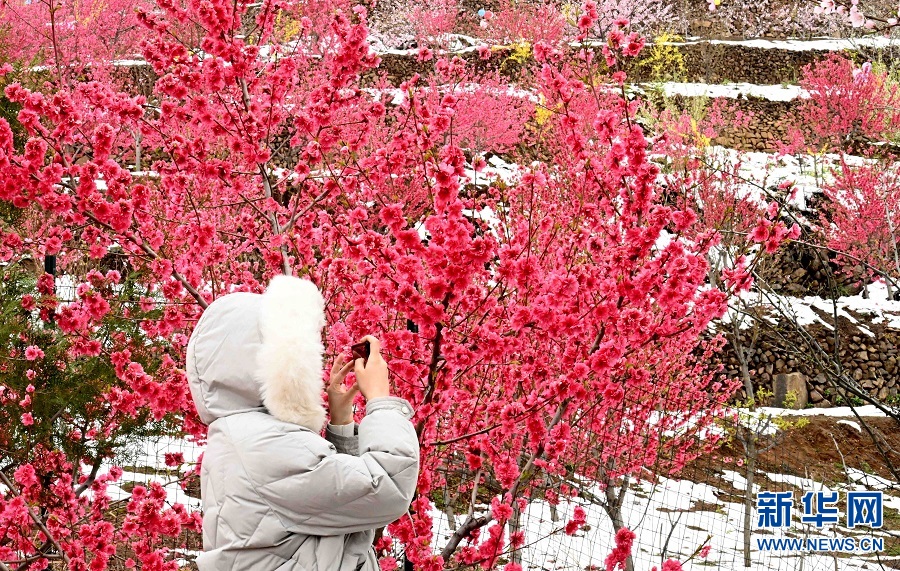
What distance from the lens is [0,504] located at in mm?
2908

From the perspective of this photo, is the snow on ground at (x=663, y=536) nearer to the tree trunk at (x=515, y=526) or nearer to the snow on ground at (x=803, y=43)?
the tree trunk at (x=515, y=526)

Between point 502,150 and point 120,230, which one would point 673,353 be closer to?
point 120,230

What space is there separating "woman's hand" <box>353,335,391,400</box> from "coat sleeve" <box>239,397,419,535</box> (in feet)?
0.40

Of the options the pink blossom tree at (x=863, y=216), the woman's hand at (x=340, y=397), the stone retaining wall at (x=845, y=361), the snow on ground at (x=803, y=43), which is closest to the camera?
the woman's hand at (x=340, y=397)

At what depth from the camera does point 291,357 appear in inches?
55.4

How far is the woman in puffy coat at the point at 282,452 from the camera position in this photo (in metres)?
1.35

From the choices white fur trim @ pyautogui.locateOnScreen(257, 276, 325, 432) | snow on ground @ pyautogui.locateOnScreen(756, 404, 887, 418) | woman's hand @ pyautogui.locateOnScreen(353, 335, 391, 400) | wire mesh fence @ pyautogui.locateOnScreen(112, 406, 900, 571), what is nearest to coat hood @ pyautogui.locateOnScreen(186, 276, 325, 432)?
white fur trim @ pyautogui.locateOnScreen(257, 276, 325, 432)

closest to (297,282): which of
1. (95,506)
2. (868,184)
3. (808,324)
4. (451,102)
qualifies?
(451,102)

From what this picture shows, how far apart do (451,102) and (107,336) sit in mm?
2414

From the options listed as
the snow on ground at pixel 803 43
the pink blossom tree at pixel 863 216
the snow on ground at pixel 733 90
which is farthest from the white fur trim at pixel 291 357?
the snow on ground at pixel 803 43

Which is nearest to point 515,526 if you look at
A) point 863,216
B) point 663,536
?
point 663,536

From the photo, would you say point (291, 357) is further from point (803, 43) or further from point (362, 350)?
point (803, 43)

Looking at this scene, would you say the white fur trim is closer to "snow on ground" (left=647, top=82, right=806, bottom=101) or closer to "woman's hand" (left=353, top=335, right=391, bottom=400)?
"woman's hand" (left=353, top=335, right=391, bottom=400)

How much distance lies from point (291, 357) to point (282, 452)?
17 centimetres
